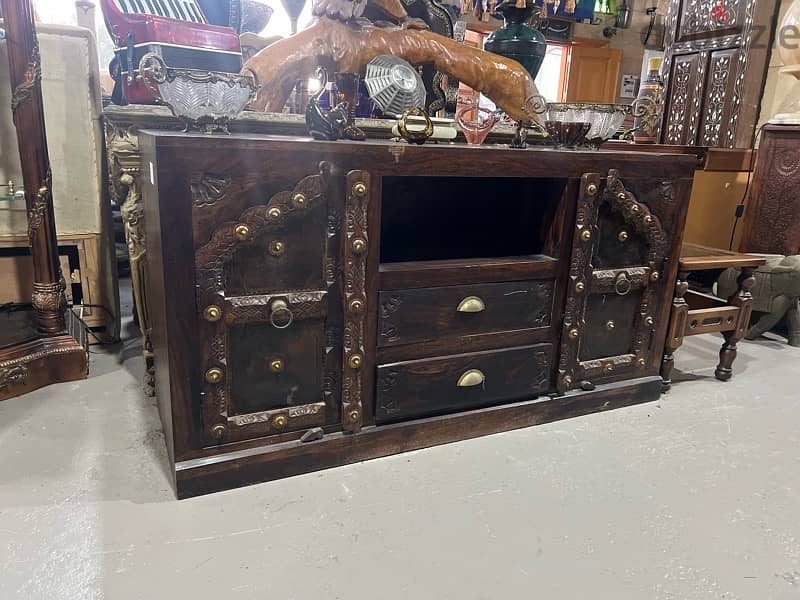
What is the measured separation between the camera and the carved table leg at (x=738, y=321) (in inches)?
77.6

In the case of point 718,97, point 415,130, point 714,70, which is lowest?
point 415,130

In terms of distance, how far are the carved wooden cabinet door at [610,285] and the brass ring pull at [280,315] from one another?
78cm

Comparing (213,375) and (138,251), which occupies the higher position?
(138,251)

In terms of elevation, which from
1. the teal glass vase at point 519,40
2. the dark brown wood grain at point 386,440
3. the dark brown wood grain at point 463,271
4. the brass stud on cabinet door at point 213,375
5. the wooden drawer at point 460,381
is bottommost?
the dark brown wood grain at point 386,440

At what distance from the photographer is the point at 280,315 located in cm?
126

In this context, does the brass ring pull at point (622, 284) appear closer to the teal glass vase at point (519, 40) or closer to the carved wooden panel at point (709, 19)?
the teal glass vase at point (519, 40)

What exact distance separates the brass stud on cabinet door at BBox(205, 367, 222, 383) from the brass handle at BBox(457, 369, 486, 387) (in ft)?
2.00

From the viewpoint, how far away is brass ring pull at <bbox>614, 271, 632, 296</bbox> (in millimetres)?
1646

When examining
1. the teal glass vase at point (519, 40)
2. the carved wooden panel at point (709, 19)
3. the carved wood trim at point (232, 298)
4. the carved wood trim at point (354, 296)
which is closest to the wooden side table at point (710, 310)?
the teal glass vase at point (519, 40)

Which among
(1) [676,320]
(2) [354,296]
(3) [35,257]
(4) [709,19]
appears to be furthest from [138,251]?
(4) [709,19]

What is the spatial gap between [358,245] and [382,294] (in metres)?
0.14

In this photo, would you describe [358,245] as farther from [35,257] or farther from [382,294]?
[35,257]

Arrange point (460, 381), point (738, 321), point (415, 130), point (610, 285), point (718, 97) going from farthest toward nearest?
point (718, 97) < point (738, 321) < point (610, 285) < point (460, 381) < point (415, 130)

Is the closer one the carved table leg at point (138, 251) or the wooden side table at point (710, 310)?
the carved table leg at point (138, 251)
